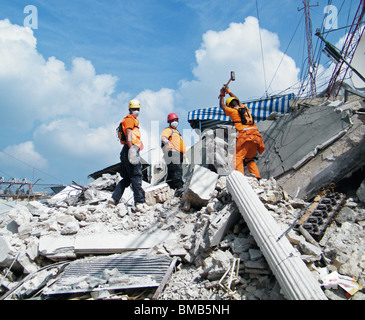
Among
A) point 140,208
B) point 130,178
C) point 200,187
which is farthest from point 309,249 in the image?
point 130,178

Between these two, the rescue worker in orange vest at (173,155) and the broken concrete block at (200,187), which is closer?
the broken concrete block at (200,187)

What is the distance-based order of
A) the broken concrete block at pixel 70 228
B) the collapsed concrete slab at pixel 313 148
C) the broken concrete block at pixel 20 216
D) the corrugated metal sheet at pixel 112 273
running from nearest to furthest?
the corrugated metal sheet at pixel 112 273, the broken concrete block at pixel 70 228, the collapsed concrete slab at pixel 313 148, the broken concrete block at pixel 20 216

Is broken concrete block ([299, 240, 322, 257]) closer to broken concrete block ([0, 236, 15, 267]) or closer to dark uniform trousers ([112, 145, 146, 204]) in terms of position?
dark uniform trousers ([112, 145, 146, 204])

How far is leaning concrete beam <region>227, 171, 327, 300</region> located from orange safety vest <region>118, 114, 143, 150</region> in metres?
2.60

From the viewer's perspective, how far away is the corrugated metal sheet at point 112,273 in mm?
3703

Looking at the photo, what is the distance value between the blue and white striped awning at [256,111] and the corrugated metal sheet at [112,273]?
21.9 feet

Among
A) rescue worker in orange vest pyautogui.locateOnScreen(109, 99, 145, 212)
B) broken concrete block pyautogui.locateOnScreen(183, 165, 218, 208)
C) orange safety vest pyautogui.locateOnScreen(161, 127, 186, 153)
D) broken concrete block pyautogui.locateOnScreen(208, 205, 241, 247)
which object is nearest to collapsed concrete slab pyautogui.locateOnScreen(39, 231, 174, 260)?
broken concrete block pyautogui.locateOnScreen(183, 165, 218, 208)

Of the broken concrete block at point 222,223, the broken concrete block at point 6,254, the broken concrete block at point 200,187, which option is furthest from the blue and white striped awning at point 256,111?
the broken concrete block at point 6,254

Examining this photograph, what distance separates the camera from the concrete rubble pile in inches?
135

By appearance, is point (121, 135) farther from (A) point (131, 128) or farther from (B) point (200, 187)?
(B) point (200, 187)

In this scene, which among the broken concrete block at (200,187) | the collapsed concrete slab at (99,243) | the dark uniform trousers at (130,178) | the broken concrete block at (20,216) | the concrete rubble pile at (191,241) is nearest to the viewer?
the concrete rubble pile at (191,241)

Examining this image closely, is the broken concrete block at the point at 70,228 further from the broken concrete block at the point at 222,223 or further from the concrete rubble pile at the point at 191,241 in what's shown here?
the broken concrete block at the point at 222,223

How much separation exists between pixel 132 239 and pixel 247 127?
3105mm
